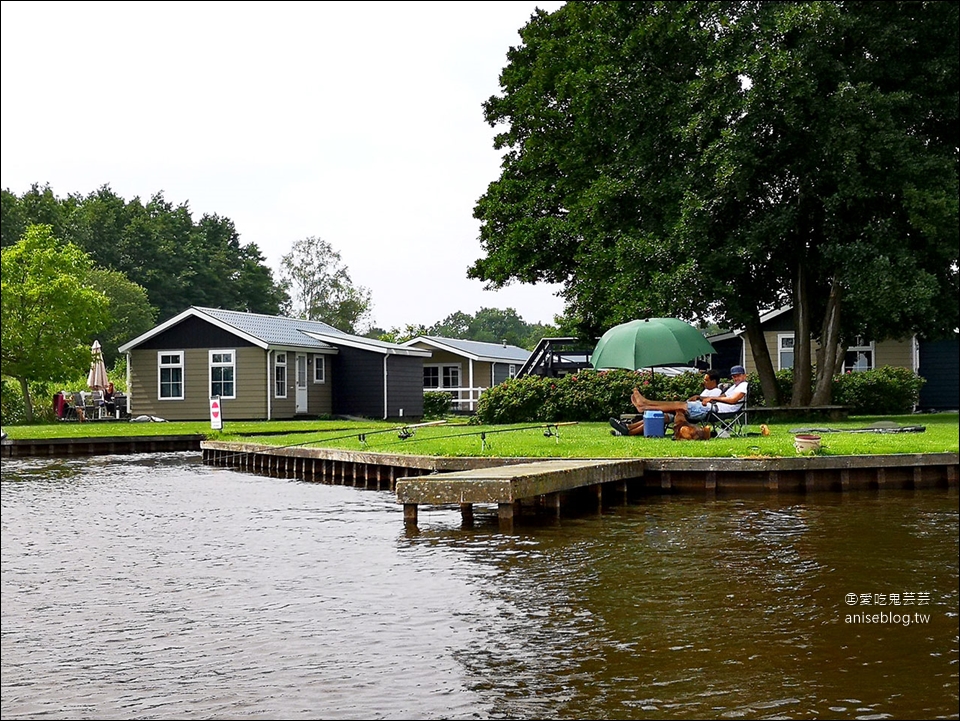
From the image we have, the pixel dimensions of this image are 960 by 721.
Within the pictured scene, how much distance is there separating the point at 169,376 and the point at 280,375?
146 inches

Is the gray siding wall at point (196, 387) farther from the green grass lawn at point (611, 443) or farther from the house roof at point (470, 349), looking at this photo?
the house roof at point (470, 349)

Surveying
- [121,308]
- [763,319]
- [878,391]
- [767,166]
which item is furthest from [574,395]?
[121,308]

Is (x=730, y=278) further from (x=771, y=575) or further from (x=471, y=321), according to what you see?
(x=471, y=321)

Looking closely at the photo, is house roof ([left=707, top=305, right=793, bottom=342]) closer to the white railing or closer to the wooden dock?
the white railing

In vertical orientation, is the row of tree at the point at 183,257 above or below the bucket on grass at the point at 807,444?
above

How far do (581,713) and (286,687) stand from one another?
1.73 m

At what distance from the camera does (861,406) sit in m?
30.4

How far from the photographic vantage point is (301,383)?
3706cm

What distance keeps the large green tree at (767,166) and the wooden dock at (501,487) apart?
11.1 m

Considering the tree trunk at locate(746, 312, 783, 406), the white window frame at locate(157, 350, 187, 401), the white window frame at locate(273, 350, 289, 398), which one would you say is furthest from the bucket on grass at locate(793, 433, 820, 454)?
the white window frame at locate(157, 350, 187, 401)

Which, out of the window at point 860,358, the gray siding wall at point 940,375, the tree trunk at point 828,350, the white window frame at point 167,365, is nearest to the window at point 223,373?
the white window frame at point 167,365

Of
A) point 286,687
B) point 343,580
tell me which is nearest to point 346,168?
point 343,580

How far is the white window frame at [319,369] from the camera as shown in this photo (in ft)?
125

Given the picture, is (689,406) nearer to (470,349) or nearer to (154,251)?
(470,349)
